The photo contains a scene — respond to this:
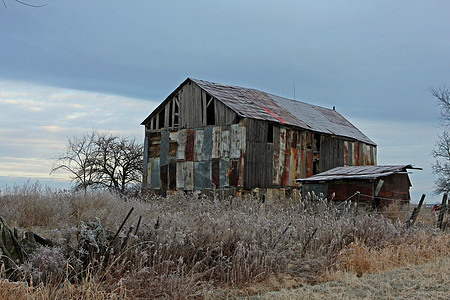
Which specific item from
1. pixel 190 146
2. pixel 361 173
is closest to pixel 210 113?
pixel 190 146

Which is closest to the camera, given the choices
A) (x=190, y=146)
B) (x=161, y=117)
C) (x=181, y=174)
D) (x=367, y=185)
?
(x=367, y=185)

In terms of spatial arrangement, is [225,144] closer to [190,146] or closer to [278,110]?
[190,146]

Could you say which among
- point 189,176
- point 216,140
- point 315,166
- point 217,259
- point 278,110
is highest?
point 278,110

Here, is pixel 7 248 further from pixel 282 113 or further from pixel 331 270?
pixel 282 113

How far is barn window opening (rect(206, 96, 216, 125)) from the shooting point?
21.3 meters

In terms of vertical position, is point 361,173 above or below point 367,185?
above

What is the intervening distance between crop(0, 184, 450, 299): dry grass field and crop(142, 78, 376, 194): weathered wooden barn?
9667 mm

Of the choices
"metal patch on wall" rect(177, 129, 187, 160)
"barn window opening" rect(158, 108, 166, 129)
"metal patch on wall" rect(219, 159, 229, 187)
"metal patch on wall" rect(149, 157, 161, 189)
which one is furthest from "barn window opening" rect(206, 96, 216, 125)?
"metal patch on wall" rect(149, 157, 161, 189)

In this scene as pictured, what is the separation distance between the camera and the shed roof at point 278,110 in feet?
69.7

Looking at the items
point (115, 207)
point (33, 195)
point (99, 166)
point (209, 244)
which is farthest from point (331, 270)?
point (99, 166)

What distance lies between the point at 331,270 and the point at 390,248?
2.68m

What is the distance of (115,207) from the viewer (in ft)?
36.6

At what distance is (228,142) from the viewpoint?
2028cm

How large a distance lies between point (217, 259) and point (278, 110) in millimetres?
17081
